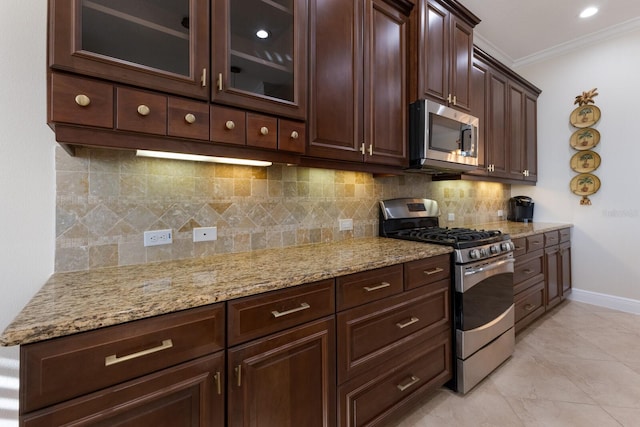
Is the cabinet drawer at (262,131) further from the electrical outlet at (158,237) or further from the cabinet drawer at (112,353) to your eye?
the cabinet drawer at (112,353)

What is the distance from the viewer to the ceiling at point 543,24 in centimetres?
271

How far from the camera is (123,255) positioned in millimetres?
1315

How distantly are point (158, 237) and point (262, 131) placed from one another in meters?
0.74

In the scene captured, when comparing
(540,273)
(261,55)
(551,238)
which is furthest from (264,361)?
(551,238)

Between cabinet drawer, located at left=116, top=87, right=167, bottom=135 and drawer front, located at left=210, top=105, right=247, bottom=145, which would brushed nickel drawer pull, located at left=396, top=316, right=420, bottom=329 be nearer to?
drawer front, located at left=210, top=105, right=247, bottom=145

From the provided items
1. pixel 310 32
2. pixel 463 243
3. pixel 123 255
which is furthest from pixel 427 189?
pixel 123 255

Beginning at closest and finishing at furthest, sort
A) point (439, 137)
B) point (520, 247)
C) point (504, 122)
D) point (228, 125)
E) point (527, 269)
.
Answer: point (228, 125), point (439, 137), point (520, 247), point (527, 269), point (504, 122)

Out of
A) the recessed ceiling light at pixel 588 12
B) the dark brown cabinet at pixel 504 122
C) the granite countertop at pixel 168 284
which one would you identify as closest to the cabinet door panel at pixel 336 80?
the granite countertop at pixel 168 284

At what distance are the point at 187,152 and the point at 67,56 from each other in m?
0.46

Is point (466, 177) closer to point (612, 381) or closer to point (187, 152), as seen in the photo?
point (612, 381)

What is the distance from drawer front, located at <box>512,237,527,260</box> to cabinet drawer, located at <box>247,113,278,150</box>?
227cm

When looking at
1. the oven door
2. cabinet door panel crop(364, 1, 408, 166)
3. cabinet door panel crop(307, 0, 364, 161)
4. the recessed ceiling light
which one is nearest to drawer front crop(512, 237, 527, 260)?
the oven door

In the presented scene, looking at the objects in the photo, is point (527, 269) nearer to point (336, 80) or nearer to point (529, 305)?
point (529, 305)

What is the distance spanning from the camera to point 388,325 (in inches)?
58.2
